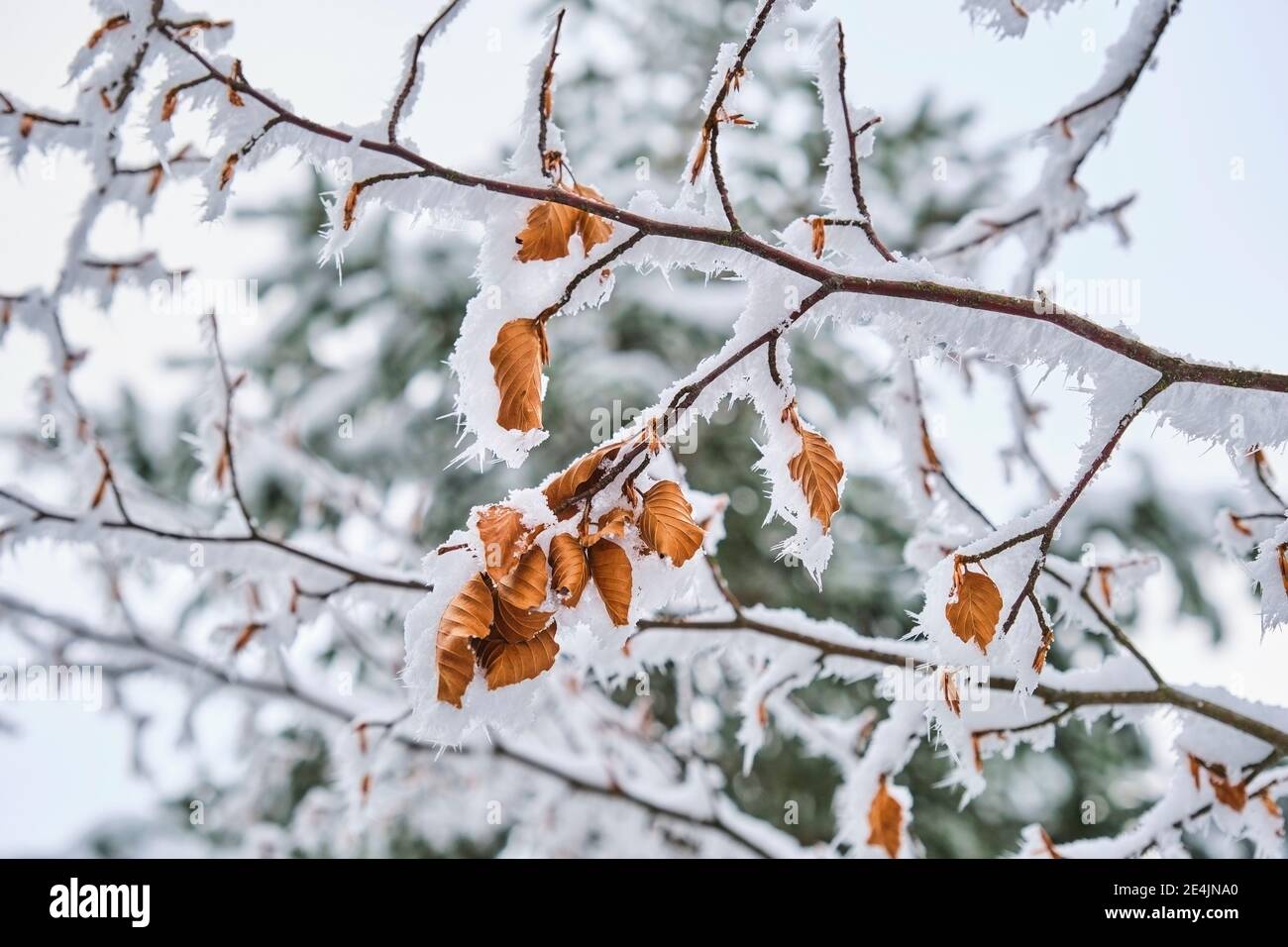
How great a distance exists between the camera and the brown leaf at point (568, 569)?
0.72 meters

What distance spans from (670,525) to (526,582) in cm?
14

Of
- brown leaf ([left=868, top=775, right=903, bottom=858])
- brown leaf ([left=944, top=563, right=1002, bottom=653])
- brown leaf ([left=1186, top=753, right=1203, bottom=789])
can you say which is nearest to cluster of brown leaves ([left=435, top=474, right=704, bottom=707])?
brown leaf ([left=944, top=563, right=1002, bottom=653])

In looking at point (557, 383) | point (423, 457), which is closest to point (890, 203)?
point (557, 383)

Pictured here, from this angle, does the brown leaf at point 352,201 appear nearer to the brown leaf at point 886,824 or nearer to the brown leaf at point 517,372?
the brown leaf at point 517,372

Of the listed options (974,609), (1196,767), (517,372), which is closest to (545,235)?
(517,372)

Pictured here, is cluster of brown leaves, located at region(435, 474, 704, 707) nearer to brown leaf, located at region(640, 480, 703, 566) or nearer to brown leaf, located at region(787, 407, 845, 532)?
brown leaf, located at region(640, 480, 703, 566)

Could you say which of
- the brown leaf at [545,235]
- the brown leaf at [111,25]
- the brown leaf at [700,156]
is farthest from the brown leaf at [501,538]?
the brown leaf at [111,25]

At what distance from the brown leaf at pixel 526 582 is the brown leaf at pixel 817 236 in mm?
438

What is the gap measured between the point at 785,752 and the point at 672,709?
60 cm

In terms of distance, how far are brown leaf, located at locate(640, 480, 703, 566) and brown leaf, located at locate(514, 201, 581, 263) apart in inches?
9.3

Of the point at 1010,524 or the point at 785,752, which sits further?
the point at 785,752
